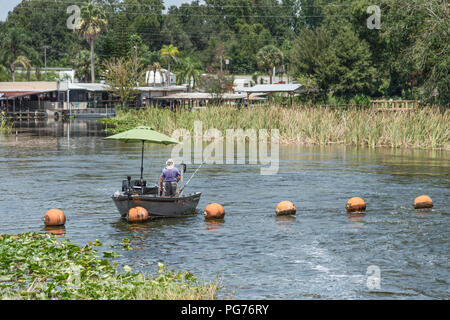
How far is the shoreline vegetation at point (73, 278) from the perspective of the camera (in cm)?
1145

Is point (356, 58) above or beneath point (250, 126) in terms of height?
above

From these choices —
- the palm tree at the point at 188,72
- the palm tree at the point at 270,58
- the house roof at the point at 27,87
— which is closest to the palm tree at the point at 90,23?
the palm tree at the point at 188,72

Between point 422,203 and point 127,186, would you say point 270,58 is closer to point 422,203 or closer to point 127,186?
point 422,203

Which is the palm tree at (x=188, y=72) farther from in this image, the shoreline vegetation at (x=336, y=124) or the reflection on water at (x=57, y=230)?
the reflection on water at (x=57, y=230)

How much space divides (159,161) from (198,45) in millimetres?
145510

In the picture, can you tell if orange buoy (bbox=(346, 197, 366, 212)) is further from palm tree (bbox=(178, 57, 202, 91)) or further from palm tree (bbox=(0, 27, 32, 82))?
palm tree (bbox=(178, 57, 202, 91))

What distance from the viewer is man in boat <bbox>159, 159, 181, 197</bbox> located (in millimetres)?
20016

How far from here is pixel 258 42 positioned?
16212 cm

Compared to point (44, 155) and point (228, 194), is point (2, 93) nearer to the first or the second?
point (44, 155)

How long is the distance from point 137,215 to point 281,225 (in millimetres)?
4237

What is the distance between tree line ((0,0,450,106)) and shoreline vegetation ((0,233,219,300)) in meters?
34.9

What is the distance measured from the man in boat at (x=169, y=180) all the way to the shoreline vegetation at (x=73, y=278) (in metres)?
4.46

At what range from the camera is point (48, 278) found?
13219mm
